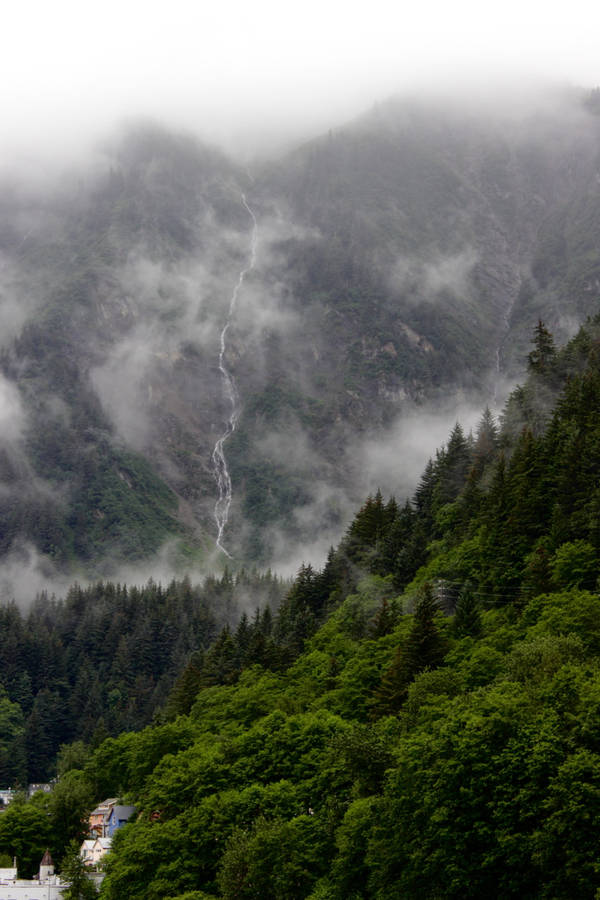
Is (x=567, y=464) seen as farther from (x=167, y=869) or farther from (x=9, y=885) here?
(x=9, y=885)

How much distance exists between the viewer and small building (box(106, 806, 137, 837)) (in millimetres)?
109750

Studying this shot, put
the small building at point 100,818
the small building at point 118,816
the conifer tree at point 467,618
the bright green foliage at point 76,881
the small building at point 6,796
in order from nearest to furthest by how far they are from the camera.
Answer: the bright green foliage at point 76,881, the conifer tree at point 467,618, the small building at point 118,816, the small building at point 100,818, the small building at point 6,796

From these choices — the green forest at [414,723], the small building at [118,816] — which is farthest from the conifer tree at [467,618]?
the small building at [118,816]

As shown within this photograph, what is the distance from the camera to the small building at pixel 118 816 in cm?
10975

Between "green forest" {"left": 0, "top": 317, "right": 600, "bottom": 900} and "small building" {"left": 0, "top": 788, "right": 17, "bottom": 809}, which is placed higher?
"small building" {"left": 0, "top": 788, "right": 17, "bottom": 809}

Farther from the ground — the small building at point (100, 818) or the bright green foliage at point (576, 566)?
the bright green foliage at point (576, 566)

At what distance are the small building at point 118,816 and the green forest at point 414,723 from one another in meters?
2.68

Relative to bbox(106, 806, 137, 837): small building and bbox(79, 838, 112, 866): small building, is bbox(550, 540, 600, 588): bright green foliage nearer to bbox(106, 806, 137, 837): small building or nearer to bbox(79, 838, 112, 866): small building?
bbox(79, 838, 112, 866): small building

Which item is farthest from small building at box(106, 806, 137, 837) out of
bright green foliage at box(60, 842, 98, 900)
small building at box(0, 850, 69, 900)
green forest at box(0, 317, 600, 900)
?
bright green foliage at box(60, 842, 98, 900)

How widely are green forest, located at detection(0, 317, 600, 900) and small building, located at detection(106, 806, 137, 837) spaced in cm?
268

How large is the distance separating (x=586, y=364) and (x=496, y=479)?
27016 millimetres

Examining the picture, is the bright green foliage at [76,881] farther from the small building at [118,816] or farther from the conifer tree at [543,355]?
the conifer tree at [543,355]

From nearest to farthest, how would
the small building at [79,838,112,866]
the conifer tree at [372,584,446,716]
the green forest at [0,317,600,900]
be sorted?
1. the green forest at [0,317,600,900]
2. the conifer tree at [372,584,446,716]
3. the small building at [79,838,112,866]

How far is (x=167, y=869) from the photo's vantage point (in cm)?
7600
